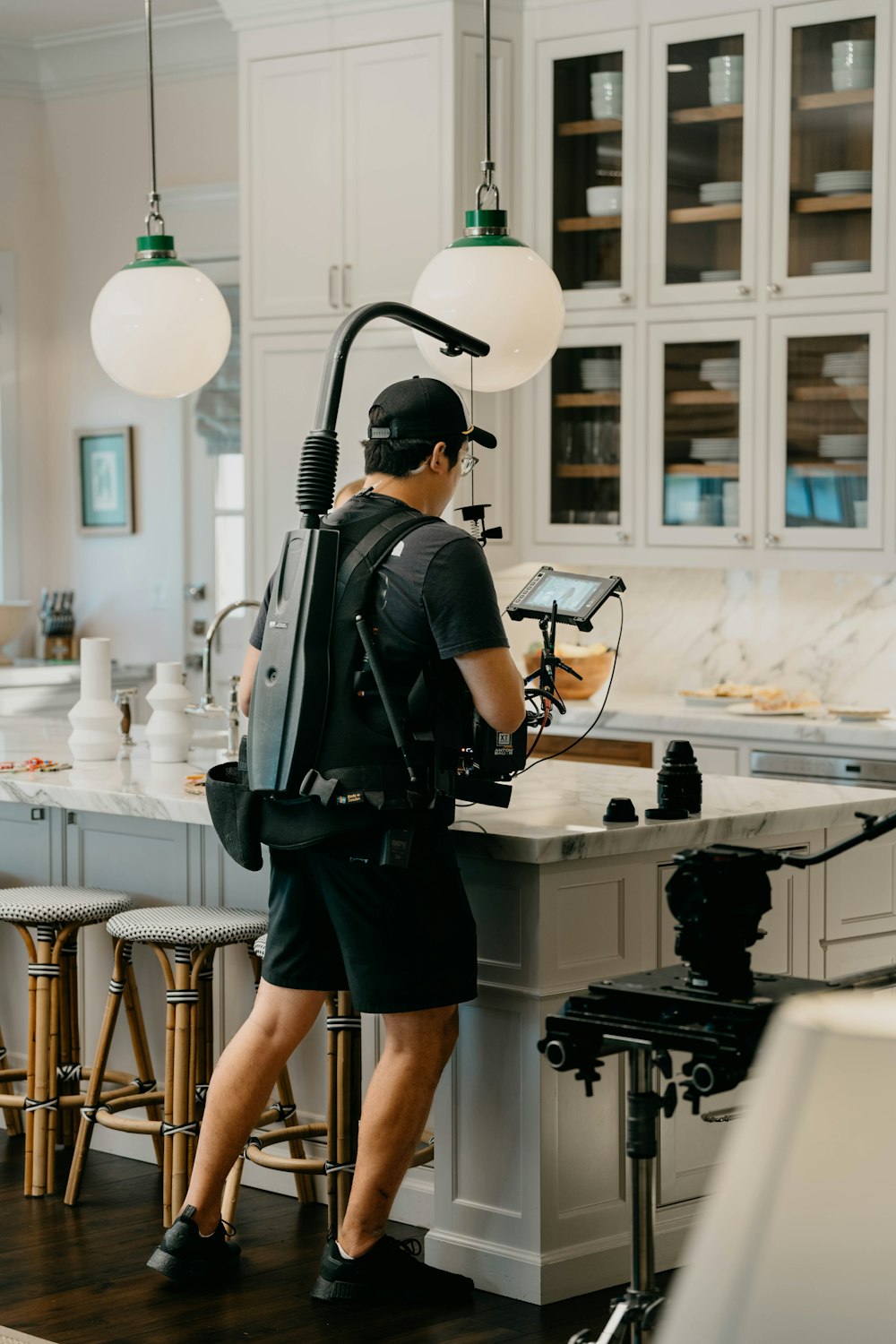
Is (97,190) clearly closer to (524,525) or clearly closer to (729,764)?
(524,525)

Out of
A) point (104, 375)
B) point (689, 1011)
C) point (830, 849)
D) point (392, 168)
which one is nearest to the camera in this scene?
point (830, 849)

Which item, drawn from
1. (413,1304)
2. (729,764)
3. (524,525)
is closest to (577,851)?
(413,1304)

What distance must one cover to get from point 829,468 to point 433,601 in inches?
103

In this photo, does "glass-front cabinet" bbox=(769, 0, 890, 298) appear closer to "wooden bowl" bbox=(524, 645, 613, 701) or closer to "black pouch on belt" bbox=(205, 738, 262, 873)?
"wooden bowl" bbox=(524, 645, 613, 701)

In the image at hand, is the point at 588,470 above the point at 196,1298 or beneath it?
above

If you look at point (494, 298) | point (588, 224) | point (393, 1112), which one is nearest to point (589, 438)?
point (588, 224)

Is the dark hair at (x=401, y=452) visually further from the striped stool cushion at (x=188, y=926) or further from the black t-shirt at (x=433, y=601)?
the striped stool cushion at (x=188, y=926)

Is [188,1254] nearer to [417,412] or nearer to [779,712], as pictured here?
[417,412]

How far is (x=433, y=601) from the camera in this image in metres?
2.81

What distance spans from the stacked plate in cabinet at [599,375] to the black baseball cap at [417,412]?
8.36ft

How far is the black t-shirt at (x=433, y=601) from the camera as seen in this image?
2803 mm

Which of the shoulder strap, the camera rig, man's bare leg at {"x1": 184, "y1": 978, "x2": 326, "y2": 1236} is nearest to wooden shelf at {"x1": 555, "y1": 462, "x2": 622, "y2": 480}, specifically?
the shoulder strap

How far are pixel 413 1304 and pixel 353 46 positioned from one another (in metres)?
3.90

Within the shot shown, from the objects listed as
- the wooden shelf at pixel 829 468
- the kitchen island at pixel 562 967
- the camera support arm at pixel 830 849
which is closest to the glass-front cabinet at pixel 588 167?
the wooden shelf at pixel 829 468
